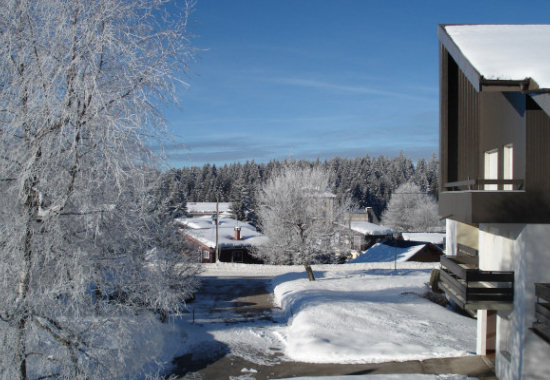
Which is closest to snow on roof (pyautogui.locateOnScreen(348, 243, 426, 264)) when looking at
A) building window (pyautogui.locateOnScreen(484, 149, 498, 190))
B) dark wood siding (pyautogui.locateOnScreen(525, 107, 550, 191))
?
building window (pyautogui.locateOnScreen(484, 149, 498, 190))

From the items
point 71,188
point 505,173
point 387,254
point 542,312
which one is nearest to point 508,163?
point 505,173

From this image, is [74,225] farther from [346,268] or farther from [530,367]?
[346,268]

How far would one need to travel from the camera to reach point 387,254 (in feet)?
116

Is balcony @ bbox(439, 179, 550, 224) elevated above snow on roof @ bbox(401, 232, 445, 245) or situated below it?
above

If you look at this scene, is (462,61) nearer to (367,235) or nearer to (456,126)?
(456,126)

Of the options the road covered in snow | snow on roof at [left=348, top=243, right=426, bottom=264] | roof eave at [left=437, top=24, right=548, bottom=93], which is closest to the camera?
roof eave at [left=437, top=24, right=548, bottom=93]

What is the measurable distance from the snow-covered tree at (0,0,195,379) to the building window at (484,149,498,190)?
23.1 feet

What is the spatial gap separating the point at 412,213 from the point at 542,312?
190 feet

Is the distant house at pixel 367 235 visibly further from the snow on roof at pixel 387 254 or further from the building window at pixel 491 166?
the building window at pixel 491 166

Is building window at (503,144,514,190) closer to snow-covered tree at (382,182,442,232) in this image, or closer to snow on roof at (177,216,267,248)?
snow on roof at (177,216,267,248)

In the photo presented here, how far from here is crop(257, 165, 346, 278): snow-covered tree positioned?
81.3ft

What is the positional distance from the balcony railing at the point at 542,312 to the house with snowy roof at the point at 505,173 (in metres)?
0.02

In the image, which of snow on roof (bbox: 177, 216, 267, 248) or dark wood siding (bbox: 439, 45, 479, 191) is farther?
snow on roof (bbox: 177, 216, 267, 248)

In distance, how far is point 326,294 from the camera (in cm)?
1969
